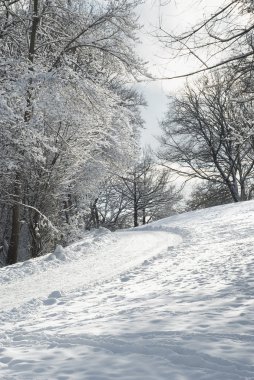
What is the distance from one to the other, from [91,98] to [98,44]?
247 cm

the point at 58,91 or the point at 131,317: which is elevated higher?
the point at 58,91

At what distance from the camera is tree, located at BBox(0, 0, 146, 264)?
36.6ft

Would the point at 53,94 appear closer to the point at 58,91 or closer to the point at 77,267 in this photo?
the point at 58,91

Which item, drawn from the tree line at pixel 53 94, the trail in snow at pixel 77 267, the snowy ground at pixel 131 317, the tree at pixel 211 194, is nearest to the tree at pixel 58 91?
the tree line at pixel 53 94

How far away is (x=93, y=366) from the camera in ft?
10.1

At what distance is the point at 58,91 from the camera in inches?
446

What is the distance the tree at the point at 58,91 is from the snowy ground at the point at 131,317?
3952 mm

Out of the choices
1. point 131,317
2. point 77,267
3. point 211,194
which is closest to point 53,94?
point 77,267

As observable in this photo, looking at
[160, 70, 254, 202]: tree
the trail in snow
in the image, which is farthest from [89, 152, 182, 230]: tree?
the trail in snow

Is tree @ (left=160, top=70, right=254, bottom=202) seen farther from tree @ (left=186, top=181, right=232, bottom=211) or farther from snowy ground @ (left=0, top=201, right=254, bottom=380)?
snowy ground @ (left=0, top=201, right=254, bottom=380)

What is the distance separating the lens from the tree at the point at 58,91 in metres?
11.2

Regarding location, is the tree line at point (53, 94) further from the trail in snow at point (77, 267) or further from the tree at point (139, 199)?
the tree at point (139, 199)

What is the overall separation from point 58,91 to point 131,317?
8247mm

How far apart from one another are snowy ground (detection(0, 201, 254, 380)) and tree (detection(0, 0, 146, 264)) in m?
3.95
